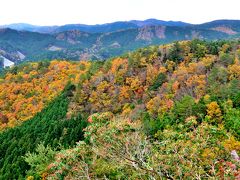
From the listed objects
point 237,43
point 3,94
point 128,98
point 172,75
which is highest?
point 237,43

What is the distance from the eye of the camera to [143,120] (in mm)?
83875

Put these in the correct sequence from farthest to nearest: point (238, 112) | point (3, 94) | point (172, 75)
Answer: point (3, 94) → point (172, 75) → point (238, 112)

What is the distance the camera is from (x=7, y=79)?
174 meters

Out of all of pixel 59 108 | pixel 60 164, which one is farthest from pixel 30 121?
pixel 60 164

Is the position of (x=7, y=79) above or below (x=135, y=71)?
below

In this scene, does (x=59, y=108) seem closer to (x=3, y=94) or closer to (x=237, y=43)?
(x=3, y=94)

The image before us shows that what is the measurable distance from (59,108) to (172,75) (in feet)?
131

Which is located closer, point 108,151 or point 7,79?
point 108,151

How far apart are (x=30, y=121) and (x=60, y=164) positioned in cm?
9890

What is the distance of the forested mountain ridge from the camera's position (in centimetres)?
2183

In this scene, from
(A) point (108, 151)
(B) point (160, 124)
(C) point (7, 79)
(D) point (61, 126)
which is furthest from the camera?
(C) point (7, 79)

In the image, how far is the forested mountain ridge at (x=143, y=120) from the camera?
21.8 m

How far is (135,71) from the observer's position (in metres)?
124

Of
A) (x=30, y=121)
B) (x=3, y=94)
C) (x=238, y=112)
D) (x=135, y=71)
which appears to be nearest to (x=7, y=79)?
(x=3, y=94)
